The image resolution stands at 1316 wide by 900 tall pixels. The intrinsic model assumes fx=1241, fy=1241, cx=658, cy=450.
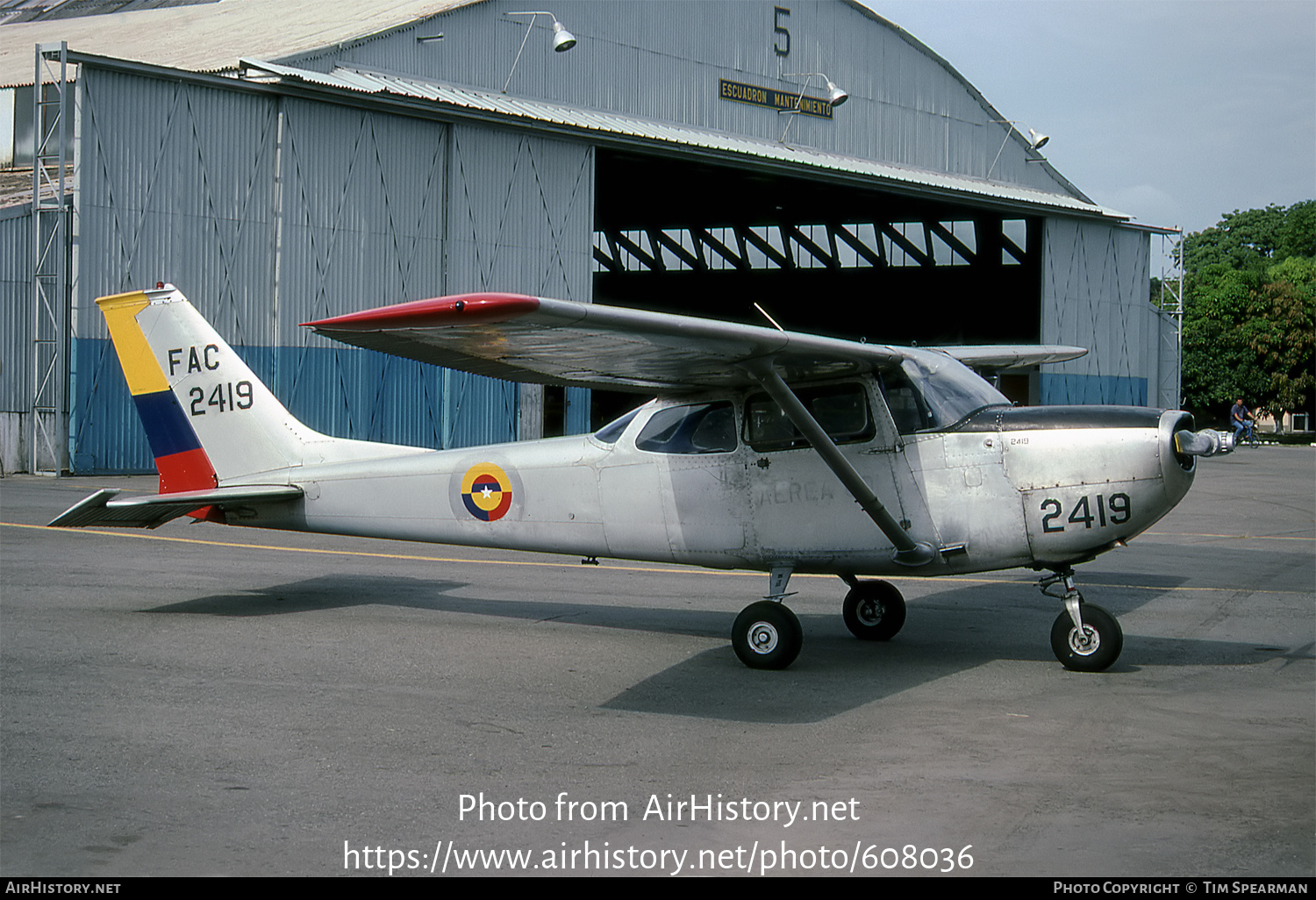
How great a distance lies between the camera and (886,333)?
53.6 m

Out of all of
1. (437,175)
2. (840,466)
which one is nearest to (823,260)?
(437,175)

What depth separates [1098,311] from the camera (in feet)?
145

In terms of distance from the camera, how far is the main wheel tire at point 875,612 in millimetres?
9984

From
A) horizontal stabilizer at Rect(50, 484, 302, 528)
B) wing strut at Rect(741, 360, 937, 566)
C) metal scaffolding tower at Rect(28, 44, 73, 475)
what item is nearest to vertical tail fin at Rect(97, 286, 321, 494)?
horizontal stabilizer at Rect(50, 484, 302, 528)

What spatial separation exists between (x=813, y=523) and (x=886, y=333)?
45.7m

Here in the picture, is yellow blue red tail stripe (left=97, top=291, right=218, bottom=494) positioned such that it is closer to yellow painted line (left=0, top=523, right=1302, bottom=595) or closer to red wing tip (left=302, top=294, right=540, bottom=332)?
yellow painted line (left=0, top=523, right=1302, bottom=595)

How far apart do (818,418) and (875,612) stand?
1867 mm

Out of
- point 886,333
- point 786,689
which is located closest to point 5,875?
point 786,689

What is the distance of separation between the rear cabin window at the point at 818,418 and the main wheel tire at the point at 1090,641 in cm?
193

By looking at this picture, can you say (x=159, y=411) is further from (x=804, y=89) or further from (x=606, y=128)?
(x=804, y=89)

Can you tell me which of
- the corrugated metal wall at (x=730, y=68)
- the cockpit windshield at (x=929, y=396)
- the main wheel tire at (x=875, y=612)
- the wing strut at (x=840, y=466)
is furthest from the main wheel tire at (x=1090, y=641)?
the corrugated metal wall at (x=730, y=68)

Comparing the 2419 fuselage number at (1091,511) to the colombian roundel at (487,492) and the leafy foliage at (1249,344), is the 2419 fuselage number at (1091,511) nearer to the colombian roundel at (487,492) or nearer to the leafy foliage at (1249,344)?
the colombian roundel at (487,492)

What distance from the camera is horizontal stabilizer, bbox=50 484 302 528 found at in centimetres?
953
